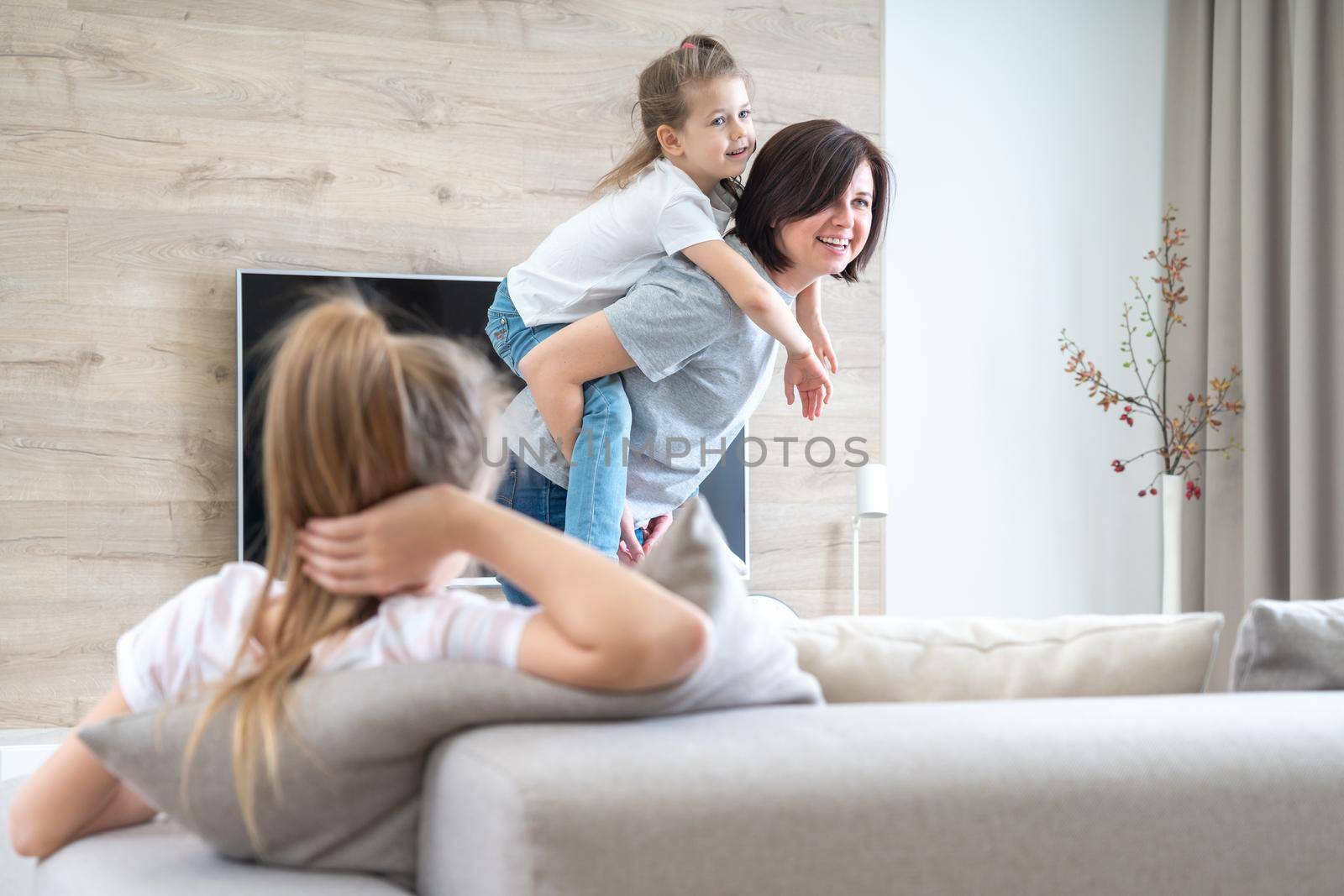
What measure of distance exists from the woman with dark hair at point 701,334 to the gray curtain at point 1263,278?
242 cm

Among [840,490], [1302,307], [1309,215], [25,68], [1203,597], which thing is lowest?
[1203,597]

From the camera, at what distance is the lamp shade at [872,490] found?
4.05 meters

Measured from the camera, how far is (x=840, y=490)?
4328 mm

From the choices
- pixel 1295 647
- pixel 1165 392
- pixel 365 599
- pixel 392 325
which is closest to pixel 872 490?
pixel 1165 392

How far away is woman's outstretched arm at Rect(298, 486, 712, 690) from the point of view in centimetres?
84

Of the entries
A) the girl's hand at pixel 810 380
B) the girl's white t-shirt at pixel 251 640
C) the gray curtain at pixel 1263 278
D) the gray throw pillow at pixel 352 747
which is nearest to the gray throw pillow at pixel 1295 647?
the gray throw pillow at pixel 352 747

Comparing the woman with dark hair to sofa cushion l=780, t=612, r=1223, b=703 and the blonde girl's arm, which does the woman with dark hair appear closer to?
sofa cushion l=780, t=612, r=1223, b=703

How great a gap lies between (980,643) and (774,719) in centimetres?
32

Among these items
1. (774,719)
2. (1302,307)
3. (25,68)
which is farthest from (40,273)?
(1302,307)

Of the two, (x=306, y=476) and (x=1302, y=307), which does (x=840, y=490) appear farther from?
(x=306, y=476)

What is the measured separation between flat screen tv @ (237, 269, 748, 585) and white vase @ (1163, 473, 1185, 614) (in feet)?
4.74

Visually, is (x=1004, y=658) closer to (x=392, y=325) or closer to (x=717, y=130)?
(x=717, y=130)

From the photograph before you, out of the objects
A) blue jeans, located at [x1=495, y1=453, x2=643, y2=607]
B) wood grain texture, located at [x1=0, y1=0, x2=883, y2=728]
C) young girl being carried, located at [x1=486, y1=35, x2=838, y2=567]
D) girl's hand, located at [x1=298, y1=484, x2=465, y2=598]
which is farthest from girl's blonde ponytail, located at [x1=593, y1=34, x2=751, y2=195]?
wood grain texture, located at [x1=0, y1=0, x2=883, y2=728]

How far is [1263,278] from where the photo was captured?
4.24m
